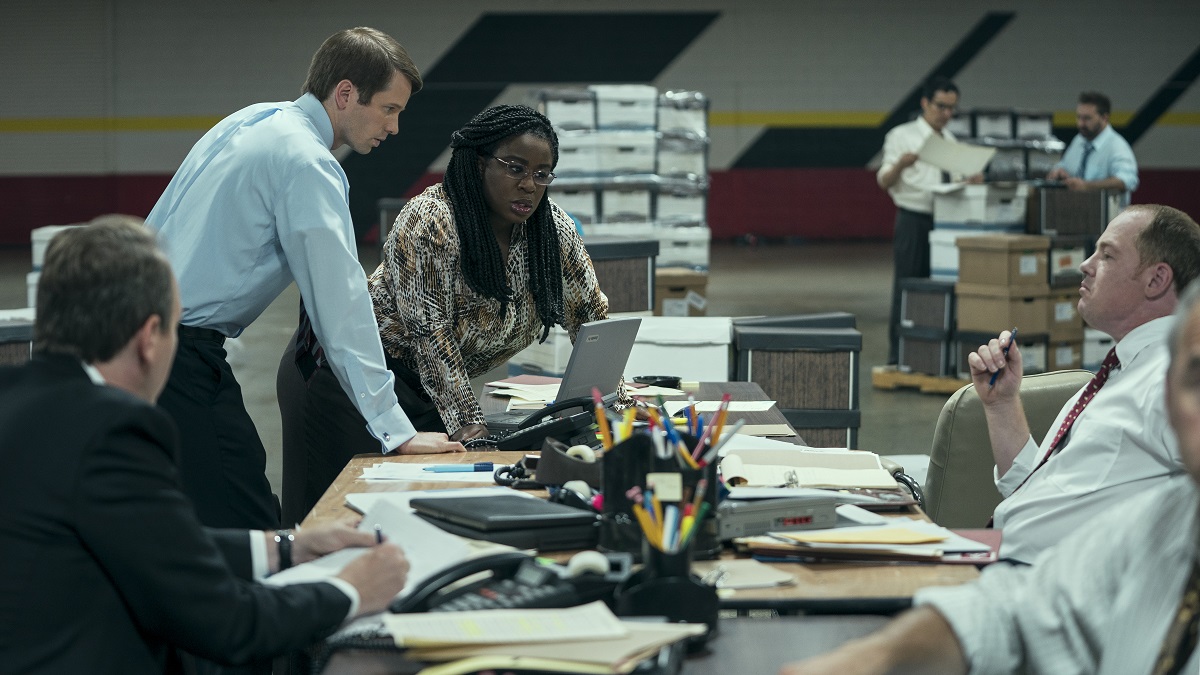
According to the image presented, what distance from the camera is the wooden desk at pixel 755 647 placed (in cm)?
151

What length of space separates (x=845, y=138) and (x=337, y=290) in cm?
1430

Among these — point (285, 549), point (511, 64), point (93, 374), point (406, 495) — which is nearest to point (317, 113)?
point (406, 495)

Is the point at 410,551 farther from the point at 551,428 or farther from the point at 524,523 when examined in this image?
the point at 551,428

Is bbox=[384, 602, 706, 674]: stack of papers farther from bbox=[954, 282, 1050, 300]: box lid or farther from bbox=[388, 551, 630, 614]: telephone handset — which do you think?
bbox=[954, 282, 1050, 300]: box lid

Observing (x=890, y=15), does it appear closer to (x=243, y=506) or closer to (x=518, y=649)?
(x=243, y=506)

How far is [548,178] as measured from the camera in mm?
3023

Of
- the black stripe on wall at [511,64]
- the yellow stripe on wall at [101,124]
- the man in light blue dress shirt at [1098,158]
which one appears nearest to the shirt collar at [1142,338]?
the man in light blue dress shirt at [1098,158]

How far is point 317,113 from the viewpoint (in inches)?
113

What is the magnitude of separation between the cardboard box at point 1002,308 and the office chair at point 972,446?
4311 millimetres

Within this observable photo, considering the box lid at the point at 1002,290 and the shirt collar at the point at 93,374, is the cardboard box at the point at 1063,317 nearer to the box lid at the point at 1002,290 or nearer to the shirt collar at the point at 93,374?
the box lid at the point at 1002,290

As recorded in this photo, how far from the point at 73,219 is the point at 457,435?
1432cm

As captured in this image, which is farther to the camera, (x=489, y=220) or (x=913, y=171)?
(x=913, y=171)

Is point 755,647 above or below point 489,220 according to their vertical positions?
below

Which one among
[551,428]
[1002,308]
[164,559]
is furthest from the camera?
[1002,308]
